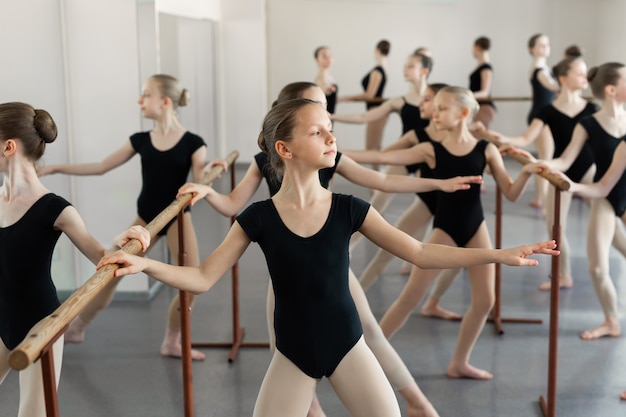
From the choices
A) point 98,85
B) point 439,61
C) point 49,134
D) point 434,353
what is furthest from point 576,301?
point 439,61

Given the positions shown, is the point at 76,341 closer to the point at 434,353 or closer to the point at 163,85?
the point at 163,85

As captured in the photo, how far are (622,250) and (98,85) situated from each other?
3611mm

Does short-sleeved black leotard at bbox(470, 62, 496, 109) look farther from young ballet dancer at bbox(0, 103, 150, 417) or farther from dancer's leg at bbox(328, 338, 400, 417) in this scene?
dancer's leg at bbox(328, 338, 400, 417)

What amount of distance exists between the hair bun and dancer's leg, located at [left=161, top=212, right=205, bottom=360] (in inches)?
58.8

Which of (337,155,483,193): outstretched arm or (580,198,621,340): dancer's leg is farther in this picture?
(580,198,621,340): dancer's leg

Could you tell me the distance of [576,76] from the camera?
556 cm

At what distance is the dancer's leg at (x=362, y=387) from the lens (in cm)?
248

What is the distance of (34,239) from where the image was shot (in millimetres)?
2916

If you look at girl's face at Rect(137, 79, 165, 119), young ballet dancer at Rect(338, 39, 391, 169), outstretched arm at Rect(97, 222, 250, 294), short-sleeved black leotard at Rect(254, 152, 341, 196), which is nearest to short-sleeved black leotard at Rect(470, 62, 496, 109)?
young ballet dancer at Rect(338, 39, 391, 169)

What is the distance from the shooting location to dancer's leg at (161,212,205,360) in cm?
455

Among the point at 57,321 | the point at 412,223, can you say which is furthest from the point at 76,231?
the point at 412,223

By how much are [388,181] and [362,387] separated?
142 cm

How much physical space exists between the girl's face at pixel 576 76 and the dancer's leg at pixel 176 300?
110 inches

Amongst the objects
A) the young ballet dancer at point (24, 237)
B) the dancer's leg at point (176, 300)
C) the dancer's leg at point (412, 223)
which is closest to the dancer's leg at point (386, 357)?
the young ballet dancer at point (24, 237)
